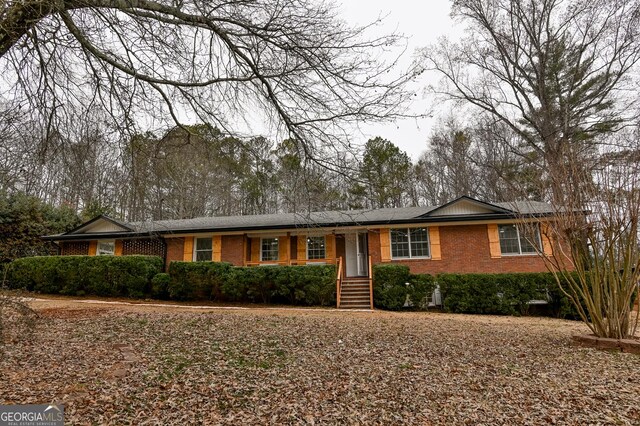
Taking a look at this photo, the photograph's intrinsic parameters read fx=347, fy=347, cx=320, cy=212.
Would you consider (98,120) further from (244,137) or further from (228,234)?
(228,234)

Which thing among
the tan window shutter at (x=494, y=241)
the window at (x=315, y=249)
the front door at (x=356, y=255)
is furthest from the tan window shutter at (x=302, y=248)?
the tan window shutter at (x=494, y=241)

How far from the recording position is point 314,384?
3.92m

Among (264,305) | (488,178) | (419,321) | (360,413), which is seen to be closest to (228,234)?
(264,305)

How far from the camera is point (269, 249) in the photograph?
15367 millimetres

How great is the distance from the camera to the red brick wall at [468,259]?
42.2 ft

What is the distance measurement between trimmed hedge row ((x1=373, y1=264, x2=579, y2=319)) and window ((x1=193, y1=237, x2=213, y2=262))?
25.1 feet

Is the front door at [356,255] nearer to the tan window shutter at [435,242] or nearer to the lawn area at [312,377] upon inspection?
the tan window shutter at [435,242]

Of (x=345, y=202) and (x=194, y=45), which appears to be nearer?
(x=194, y=45)

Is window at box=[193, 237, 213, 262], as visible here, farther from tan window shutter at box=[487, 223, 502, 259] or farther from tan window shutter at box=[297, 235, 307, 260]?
tan window shutter at box=[487, 223, 502, 259]

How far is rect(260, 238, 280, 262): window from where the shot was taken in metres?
15.3

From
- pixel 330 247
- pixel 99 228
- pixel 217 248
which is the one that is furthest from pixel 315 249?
pixel 99 228

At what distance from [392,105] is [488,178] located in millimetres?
19647

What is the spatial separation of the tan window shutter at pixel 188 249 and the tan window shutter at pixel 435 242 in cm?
1008

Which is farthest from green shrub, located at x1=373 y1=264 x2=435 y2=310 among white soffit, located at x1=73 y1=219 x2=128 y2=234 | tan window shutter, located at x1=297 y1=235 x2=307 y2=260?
white soffit, located at x1=73 y1=219 x2=128 y2=234
